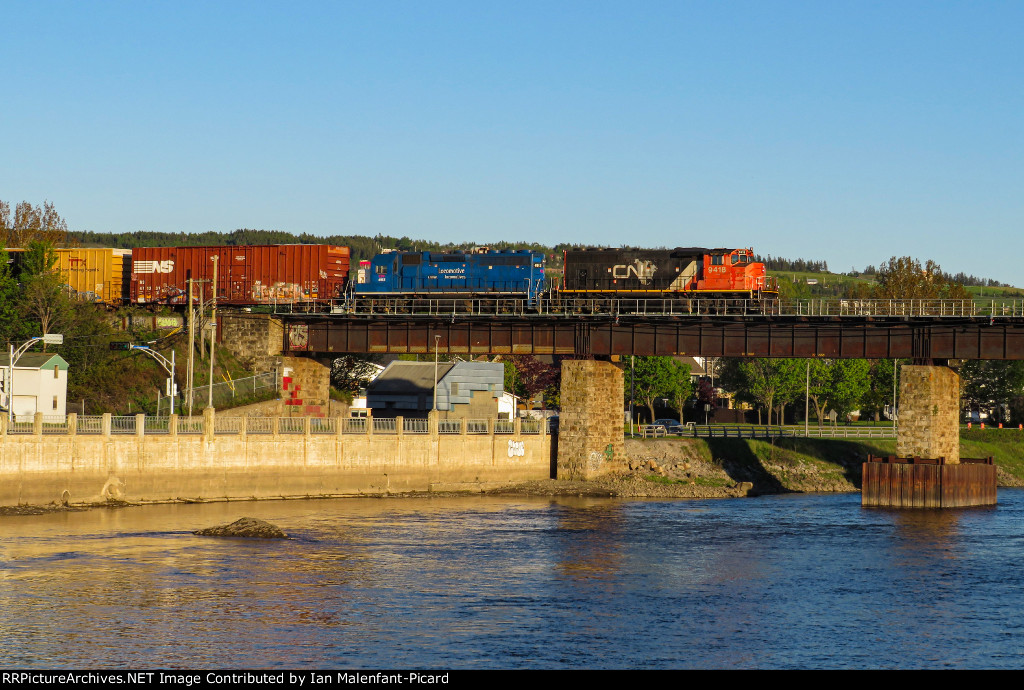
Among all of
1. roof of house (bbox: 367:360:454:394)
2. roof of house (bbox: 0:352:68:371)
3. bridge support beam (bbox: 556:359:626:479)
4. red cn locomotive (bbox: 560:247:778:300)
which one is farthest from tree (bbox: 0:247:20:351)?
bridge support beam (bbox: 556:359:626:479)

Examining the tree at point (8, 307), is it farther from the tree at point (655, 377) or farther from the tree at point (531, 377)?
the tree at point (655, 377)

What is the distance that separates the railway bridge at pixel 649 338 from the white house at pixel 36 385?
1683cm

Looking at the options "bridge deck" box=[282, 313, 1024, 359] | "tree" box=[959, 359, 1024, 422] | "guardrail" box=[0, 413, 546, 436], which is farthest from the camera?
"tree" box=[959, 359, 1024, 422]

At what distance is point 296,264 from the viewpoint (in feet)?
299

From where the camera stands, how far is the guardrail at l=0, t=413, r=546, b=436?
203 ft

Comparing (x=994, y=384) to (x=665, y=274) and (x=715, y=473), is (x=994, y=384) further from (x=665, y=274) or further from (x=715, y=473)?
(x=665, y=274)

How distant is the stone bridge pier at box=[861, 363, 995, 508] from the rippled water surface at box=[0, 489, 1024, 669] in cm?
813

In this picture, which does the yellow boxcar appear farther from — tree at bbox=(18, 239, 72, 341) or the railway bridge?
the railway bridge

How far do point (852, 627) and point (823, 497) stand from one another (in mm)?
45549

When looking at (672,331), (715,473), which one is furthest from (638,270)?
(715,473)

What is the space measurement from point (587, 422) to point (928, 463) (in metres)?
22.7

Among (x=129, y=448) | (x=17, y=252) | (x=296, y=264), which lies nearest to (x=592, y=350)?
Result: (x=296, y=264)

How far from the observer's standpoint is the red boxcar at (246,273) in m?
90.2

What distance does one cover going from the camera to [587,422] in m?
80.7
